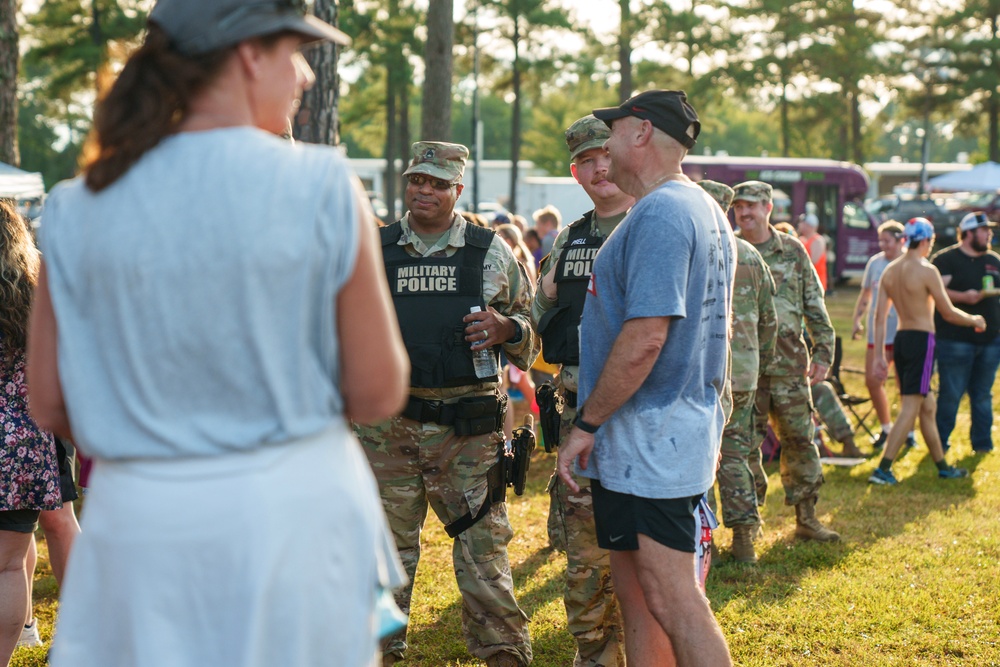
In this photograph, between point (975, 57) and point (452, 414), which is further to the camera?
point (975, 57)

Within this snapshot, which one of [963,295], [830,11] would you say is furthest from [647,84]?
[963,295]

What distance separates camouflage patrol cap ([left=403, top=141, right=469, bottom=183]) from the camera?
445 cm

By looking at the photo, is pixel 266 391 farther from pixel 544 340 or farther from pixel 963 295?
pixel 963 295

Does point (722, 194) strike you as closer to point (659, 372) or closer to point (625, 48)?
point (659, 372)

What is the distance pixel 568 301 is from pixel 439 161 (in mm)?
831

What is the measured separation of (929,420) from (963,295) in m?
1.29

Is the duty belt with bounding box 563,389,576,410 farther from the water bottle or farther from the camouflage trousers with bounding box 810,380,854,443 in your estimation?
the camouflage trousers with bounding box 810,380,854,443

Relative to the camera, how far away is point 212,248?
1.73m

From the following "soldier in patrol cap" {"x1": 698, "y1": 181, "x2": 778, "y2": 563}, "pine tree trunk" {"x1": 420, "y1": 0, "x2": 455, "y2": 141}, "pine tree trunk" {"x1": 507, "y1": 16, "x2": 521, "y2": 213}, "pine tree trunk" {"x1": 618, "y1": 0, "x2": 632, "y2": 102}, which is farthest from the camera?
"pine tree trunk" {"x1": 507, "y1": 16, "x2": 521, "y2": 213}

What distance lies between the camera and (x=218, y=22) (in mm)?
1799

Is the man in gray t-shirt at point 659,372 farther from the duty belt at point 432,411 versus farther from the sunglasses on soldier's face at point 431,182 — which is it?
the sunglasses on soldier's face at point 431,182

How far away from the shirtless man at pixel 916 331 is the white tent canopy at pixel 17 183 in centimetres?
952

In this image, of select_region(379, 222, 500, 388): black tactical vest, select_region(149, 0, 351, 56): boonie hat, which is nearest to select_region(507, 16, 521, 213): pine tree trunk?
select_region(379, 222, 500, 388): black tactical vest

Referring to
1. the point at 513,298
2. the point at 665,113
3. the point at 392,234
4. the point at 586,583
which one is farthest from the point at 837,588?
the point at 665,113
